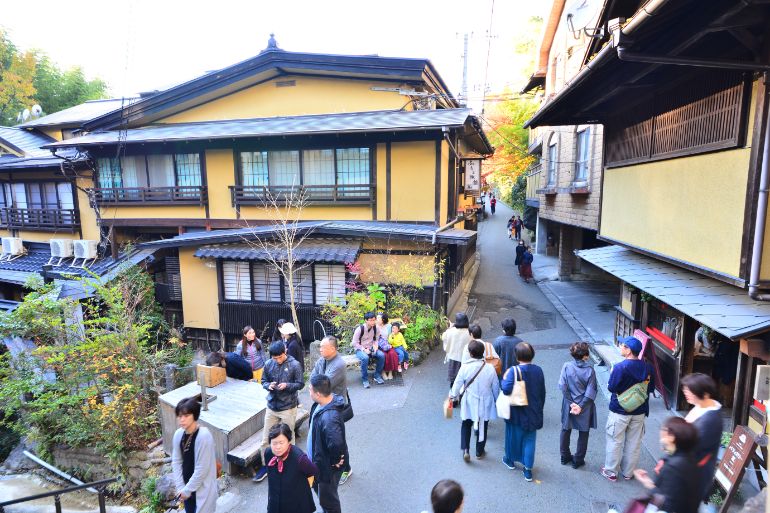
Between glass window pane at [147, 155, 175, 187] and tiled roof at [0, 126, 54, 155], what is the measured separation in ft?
28.8

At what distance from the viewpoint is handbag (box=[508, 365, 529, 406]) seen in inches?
213

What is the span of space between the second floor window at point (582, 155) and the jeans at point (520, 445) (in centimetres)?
1166

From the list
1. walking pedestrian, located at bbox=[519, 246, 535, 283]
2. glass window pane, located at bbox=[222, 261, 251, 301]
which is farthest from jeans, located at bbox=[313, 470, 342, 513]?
walking pedestrian, located at bbox=[519, 246, 535, 283]

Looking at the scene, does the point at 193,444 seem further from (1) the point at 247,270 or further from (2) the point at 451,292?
(2) the point at 451,292

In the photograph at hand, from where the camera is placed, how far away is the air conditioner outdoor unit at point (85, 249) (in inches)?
635

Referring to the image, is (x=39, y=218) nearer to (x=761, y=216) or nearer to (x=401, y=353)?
(x=401, y=353)

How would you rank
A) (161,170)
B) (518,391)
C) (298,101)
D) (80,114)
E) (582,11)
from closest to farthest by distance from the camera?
1. (518,391)
2. (298,101)
3. (161,170)
4. (582,11)
5. (80,114)

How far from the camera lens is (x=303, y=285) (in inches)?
500

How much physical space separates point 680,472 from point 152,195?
17.1 metres

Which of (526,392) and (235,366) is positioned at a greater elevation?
(526,392)

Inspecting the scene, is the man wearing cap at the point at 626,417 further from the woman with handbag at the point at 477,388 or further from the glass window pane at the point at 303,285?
the glass window pane at the point at 303,285

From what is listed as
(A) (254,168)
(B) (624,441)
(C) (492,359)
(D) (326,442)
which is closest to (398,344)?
(C) (492,359)

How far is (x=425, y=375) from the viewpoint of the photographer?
970 cm

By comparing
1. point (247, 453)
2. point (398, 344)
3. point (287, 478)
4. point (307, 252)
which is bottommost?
point (247, 453)
